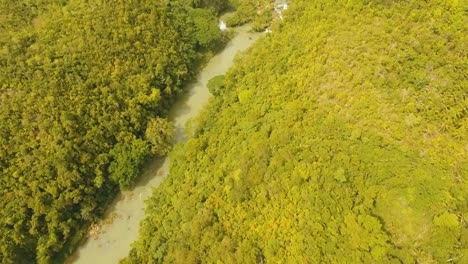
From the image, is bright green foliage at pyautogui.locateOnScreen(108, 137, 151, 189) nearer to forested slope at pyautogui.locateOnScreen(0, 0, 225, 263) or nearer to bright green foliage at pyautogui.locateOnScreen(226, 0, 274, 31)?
forested slope at pyautogui.locateOnScreen(0, 0, 225, 263)

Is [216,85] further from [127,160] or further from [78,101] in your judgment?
[78,101]

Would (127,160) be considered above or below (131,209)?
above

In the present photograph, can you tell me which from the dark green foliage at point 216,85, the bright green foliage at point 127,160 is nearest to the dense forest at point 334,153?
the dark green foliage at point 216,85

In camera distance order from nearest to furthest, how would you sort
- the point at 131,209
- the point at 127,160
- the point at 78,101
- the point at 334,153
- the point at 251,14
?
the point at 334,153 → the point at 127,160 → the point at 78,101 → the point at 131,209 → the point at 251,14

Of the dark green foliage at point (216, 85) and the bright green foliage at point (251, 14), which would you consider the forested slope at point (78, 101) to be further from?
the bright green foliage at point (251, 14)

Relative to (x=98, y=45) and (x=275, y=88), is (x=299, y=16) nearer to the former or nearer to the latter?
(x=275, y=88)

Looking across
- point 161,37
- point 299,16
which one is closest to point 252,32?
point 299,16

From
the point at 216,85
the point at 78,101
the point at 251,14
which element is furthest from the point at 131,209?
the point at 251,14
